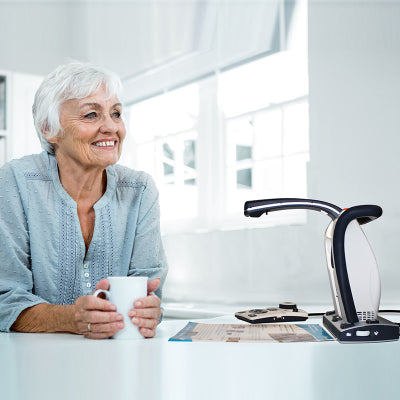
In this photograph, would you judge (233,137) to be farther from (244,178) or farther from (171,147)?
(171,147)

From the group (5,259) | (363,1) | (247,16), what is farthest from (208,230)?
(5,259)

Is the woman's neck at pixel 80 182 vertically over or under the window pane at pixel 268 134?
under

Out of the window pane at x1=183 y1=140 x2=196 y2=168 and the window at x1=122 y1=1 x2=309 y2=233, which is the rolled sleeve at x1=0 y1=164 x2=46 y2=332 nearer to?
the window at x1=122 y1=1 x2=309 y2=233

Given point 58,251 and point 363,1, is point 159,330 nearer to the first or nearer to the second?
point 58,251

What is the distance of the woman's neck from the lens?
143 centimetres

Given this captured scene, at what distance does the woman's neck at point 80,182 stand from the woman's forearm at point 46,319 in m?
0.41

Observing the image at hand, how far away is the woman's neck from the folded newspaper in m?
0.54

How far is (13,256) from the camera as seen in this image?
4.00 feet

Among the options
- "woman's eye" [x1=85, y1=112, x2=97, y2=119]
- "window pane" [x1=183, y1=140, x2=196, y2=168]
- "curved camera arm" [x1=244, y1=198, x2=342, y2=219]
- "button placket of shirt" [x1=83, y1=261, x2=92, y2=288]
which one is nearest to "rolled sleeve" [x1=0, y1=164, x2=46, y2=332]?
"button placket of shirt" [x1=83, y1=261, x2=92, y2=288]

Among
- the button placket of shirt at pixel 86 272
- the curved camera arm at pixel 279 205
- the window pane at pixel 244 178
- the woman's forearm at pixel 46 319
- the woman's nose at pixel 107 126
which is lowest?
the woman's forearm at pixel 46 319

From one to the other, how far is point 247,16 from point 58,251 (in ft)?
4.91

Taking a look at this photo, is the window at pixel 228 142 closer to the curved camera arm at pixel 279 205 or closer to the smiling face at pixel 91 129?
the smiling face at pixel 91 129

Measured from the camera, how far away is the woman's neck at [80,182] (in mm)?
1429

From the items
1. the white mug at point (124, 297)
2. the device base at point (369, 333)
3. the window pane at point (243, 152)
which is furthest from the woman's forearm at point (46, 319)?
the window pane at point (243, 152)
